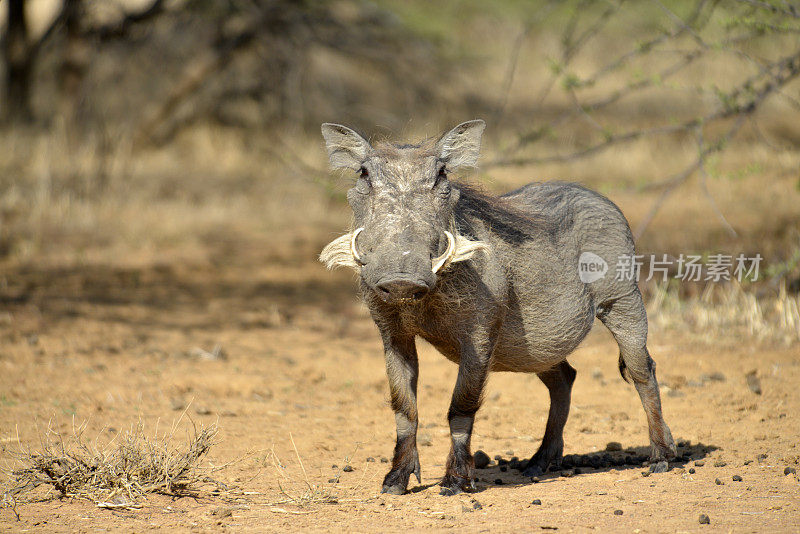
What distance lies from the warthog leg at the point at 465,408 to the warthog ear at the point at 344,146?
94cm


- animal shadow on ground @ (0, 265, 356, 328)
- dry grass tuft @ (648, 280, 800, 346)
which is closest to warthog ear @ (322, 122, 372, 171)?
animal shadow on ground @ (0, 265, 356, 328)

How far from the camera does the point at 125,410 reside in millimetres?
5465

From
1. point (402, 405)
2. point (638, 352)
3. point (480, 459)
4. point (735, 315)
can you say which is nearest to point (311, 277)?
point (735, 315)

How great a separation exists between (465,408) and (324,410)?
1.91 meters

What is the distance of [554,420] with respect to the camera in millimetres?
4844

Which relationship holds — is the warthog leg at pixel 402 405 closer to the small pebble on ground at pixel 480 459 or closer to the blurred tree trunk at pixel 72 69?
the small pebble on ground at pixel 480 459

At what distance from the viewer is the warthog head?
11.4 feet

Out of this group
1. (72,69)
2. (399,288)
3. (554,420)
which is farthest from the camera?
(72,69)

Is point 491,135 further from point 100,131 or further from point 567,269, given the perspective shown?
point 567,269

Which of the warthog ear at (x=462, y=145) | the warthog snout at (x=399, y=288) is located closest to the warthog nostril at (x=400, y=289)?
the warthog snout at (x=399, y=288)

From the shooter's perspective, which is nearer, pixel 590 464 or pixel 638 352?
pixel 638 352

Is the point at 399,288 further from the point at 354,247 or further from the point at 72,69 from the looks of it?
the point at 72,69

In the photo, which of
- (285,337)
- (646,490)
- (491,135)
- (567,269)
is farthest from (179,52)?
(646,490)

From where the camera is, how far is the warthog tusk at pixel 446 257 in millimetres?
3597
